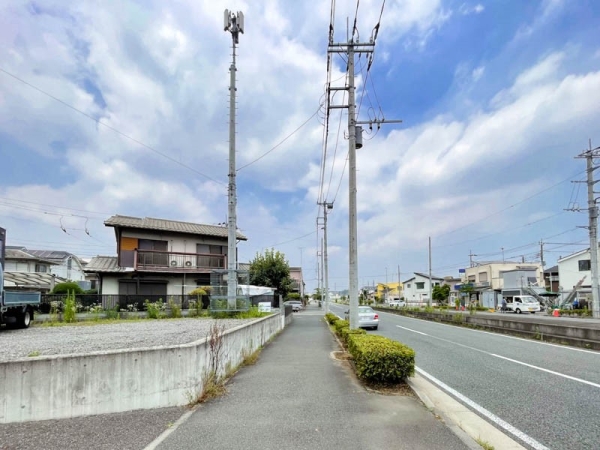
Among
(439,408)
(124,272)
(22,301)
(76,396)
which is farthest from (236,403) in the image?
(124,272)

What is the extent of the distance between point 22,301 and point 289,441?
14949mm

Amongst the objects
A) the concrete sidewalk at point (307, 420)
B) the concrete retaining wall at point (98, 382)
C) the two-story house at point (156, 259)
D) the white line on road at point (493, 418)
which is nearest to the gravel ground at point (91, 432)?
the concrete retaining wall at point (98, 382)

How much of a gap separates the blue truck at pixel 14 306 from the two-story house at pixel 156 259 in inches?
338

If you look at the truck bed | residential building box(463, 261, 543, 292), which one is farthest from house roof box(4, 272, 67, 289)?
residential building box(463, 261, 543, 292)

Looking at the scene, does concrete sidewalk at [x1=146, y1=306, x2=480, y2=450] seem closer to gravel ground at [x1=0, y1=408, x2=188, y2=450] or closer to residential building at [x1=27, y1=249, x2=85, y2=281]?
gravel ground at [x1=0, y1=408, x2=188, y2=450]

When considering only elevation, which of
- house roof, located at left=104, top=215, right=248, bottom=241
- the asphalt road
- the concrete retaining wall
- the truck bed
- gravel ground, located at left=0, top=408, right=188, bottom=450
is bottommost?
the asphalt road

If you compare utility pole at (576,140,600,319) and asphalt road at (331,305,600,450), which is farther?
utility pole at (576,140,600,319)

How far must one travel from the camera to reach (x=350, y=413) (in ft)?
19.1

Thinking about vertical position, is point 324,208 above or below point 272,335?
above

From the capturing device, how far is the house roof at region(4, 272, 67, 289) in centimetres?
3108

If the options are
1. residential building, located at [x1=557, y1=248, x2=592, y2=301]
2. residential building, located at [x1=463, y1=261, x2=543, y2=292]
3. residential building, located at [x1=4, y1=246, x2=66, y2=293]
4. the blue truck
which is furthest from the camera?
residential building, located at [x1=463, y1=261, x2=543, y2=292]

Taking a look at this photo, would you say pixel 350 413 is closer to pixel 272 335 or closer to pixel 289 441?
pixel 289 441

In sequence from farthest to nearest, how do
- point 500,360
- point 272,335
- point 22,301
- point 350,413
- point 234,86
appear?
point 234,86 → point 272,335 → point 22,301 → point 500,360 → point 350,413

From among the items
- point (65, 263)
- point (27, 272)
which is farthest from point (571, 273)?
point (65, 263)
